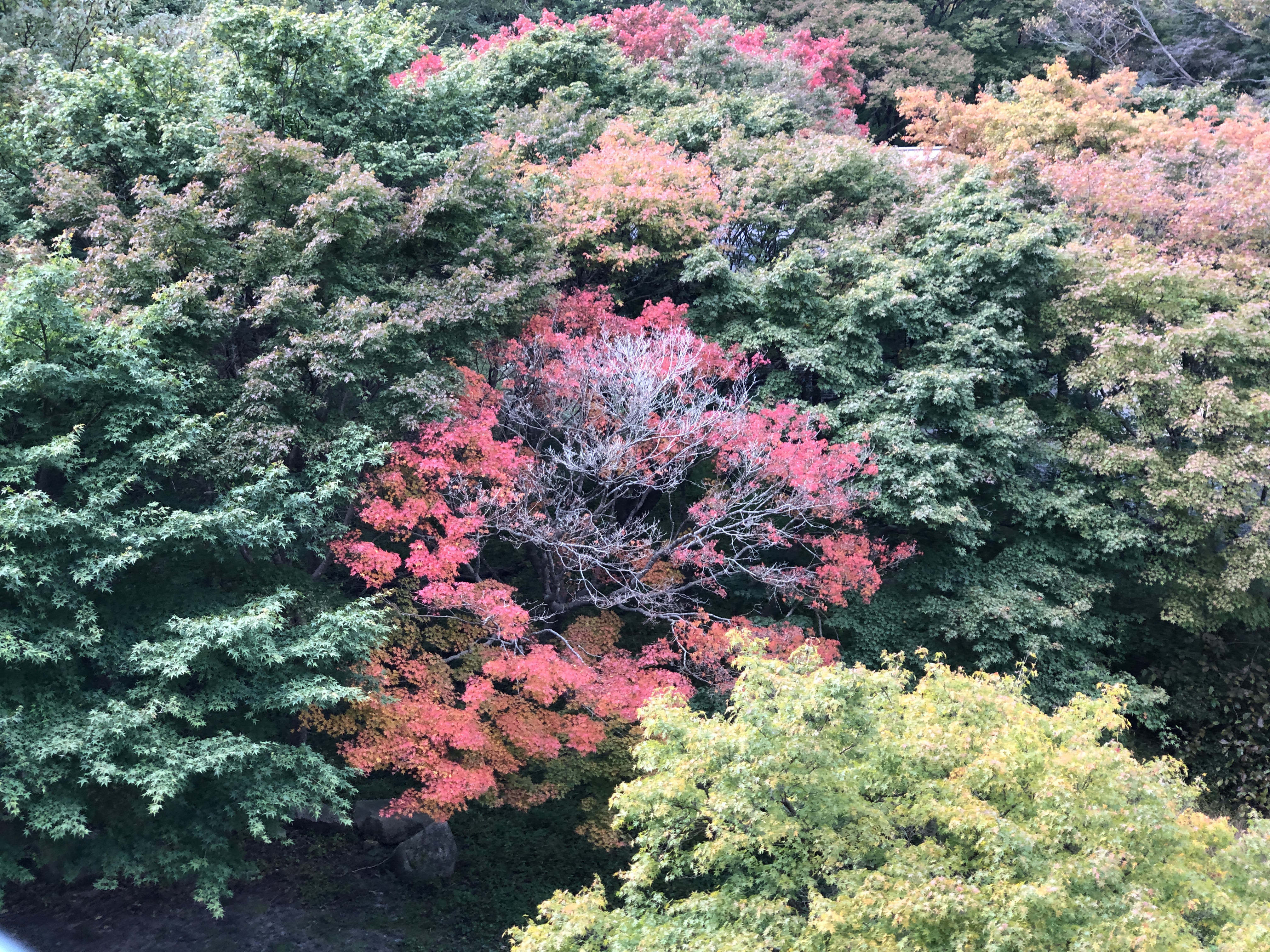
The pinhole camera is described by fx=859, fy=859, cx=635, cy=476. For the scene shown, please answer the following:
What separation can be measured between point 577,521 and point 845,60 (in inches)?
1135

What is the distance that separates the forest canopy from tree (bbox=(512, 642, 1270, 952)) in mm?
106

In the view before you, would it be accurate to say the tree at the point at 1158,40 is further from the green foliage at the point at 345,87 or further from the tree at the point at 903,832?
the tree at the point at 903,832

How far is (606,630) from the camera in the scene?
1761 cm

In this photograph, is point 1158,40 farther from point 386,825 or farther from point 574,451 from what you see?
point 386,825

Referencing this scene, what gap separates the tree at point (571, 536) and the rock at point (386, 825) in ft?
7.13

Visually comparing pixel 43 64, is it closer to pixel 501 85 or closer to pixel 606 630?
pixel 501 85

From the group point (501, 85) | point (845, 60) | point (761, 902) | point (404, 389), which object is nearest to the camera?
point (761, 902)

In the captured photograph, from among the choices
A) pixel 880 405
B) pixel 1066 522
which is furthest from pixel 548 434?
pixel 1066 522

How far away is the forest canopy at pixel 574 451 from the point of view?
36.5 ft

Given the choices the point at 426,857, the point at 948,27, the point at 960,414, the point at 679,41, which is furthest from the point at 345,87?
the point at 948,27

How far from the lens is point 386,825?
17.5m

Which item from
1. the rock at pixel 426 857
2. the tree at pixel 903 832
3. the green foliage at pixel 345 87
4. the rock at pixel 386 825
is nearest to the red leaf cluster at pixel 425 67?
the green foliage at pixel 345 87

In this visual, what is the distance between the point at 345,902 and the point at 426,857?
162cm

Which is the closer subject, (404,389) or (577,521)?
(404,389)
